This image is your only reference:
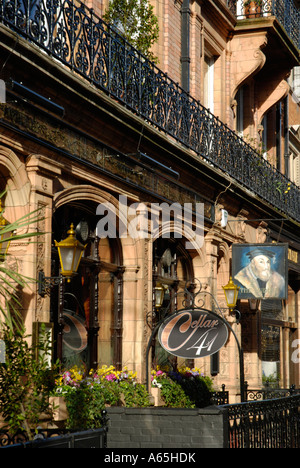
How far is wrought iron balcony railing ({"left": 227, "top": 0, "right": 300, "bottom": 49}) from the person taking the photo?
19.5 meters

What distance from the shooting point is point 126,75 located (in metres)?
12.7

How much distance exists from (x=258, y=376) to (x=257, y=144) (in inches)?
220

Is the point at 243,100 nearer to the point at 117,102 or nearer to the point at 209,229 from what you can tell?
the point at 209,229

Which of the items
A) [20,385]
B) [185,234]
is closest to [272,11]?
[185,234]

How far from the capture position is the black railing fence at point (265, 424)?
10.1m

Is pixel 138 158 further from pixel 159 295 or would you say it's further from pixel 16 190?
pixel 16 190

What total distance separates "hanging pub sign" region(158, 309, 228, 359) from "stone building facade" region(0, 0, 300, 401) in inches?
50.4

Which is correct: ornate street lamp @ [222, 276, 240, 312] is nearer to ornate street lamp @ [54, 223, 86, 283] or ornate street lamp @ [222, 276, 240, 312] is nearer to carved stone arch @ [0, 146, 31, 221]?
ornate street lamp @ [54, 223, 86, 283]

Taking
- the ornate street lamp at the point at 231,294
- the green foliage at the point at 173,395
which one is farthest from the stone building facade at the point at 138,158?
the ornate street lamp at the point at 231,294

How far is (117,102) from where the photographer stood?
13203 mm

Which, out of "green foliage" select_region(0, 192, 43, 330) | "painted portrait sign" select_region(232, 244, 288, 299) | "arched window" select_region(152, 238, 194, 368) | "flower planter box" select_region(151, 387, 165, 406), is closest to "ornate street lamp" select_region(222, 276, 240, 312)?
"arched window" select_region(152, 238, 194, 368)

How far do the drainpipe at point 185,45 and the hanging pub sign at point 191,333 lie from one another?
601cm

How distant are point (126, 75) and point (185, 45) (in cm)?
439
